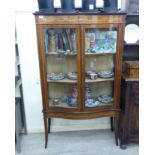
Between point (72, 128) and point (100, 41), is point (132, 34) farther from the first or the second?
point (72, 128)

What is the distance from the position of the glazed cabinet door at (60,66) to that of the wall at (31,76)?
11.5 inches

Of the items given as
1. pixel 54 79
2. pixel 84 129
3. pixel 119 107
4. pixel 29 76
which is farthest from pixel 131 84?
pixel 29 76

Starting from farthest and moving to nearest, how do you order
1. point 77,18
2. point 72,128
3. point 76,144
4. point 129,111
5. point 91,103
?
point 72,128 → point 76,144 → point 91,103 → point 129,111 → point 77,18

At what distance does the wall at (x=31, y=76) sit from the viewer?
2.10 m

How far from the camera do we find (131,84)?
6.37ft

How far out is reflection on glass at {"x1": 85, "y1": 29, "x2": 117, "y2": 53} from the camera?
6.29ft

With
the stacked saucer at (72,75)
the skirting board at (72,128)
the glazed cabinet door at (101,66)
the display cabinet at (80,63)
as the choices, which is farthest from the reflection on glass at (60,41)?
the skirting board at (72,128)

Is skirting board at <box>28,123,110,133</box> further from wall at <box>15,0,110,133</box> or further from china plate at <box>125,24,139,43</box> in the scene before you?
china plate at <box>125,24,139,43</box>

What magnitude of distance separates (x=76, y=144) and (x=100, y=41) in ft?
4.12

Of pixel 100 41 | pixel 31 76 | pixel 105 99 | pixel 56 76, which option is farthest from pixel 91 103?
pixel 31 76

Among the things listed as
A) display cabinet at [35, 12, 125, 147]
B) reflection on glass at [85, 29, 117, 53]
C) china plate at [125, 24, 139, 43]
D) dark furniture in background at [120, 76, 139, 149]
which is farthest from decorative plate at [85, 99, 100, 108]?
china plate at [125, 24, 139, 43]

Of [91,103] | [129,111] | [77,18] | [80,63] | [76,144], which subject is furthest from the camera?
[76,144]

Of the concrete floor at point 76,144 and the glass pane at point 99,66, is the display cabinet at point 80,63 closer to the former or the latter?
the glass pane at point 99,66

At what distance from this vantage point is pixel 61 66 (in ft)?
6.99
